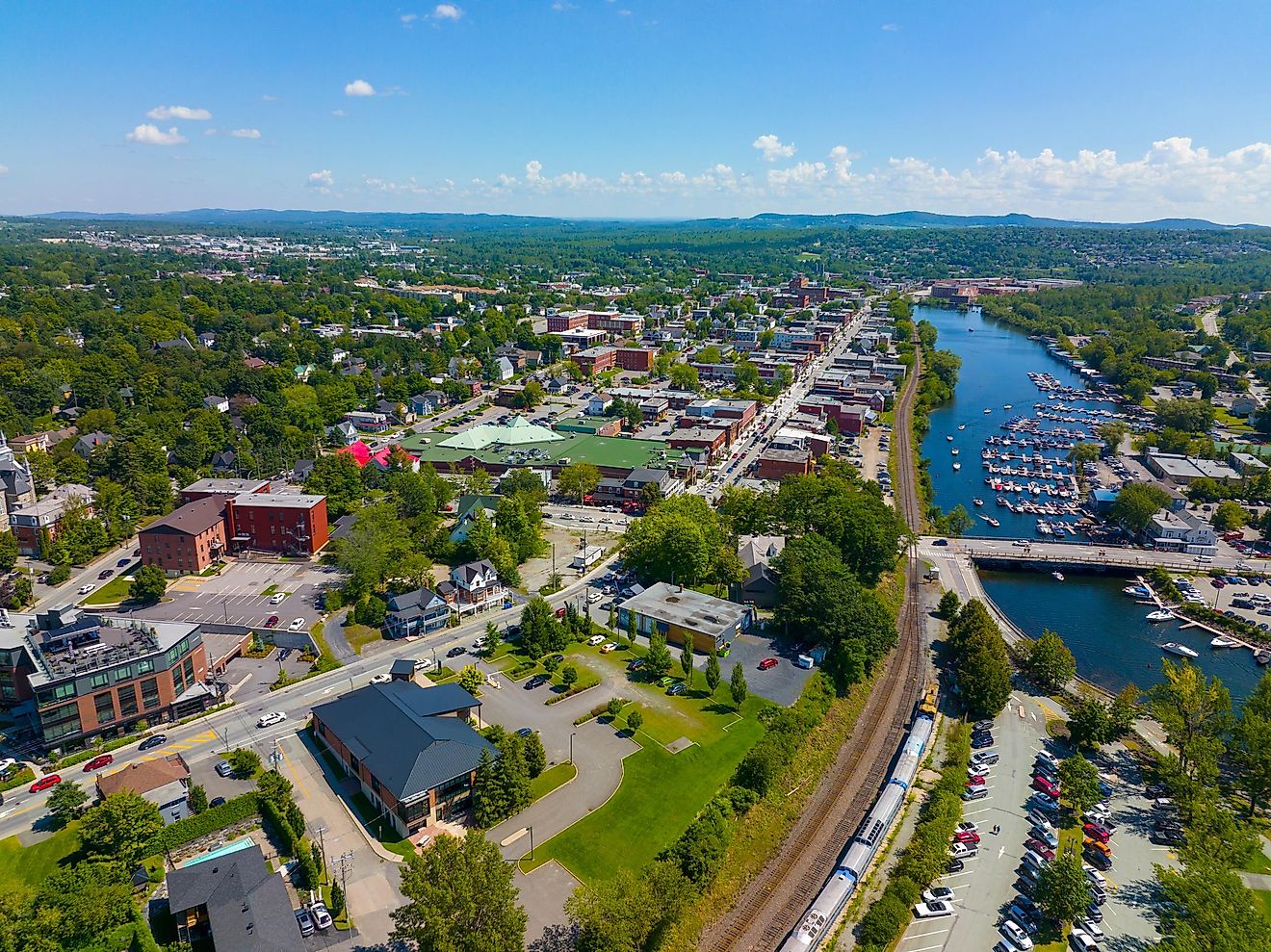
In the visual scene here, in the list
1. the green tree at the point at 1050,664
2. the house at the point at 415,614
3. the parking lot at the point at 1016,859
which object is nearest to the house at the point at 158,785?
the house at the point at 415,614

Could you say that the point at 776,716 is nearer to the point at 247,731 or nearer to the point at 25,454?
the point at 247,731

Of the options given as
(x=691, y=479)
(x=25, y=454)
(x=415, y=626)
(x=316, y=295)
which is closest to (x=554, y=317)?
(x=316, y=295)

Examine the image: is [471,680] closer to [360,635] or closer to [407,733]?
[407,733]

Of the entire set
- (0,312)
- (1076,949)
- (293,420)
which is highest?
(0,312)

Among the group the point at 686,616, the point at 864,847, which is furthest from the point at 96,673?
the point at 864,847

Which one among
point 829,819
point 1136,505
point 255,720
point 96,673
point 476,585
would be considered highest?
point 96,673

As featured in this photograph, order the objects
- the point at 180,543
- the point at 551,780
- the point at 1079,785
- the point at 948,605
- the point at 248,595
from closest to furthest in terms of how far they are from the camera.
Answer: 1. the point at 1079,785
2. the point at 551,780
3. the point at 948,605
4. the point at 248,595
5. the point at 180,543
